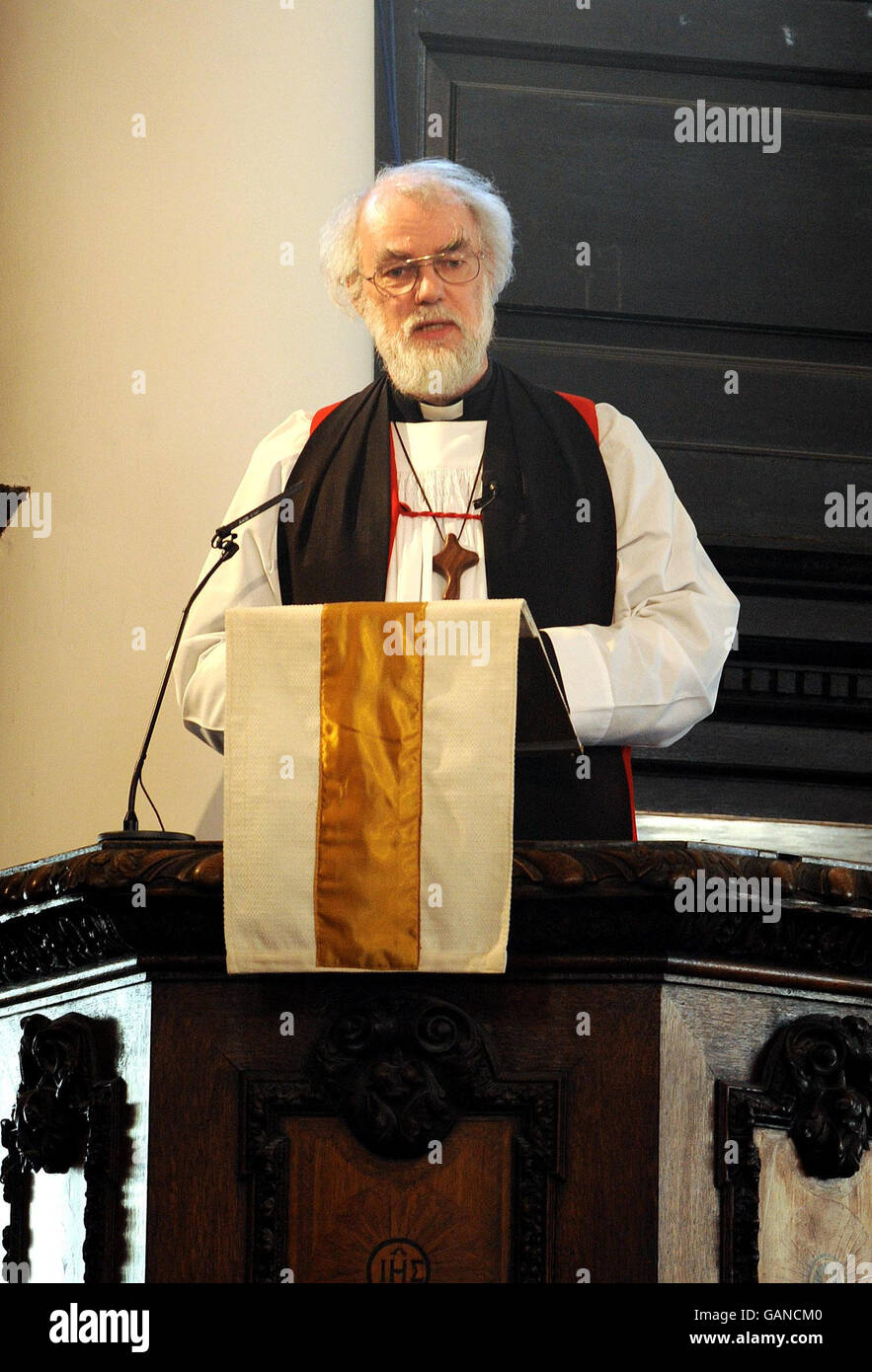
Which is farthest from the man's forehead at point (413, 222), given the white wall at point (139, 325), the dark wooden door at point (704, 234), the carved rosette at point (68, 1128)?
the carved rosette at point (68, 1128)

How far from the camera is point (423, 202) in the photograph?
2922 millimetres

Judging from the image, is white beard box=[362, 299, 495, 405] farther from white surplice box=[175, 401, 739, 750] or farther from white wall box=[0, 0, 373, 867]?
white wall box=[0, 0, 373, 867]

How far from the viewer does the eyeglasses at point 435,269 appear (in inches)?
114

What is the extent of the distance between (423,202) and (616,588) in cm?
73

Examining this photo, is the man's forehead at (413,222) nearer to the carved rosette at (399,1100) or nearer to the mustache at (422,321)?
the mustache at (422,321)

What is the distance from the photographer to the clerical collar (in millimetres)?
2998

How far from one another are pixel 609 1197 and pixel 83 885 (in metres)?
0.63

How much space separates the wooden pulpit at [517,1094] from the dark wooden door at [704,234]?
5.43ft

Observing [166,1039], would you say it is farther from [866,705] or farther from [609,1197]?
[866,705]

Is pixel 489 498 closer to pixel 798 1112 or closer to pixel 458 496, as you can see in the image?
pixel 458 496

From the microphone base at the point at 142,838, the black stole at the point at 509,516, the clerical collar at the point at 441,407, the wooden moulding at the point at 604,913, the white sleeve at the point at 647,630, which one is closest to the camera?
the wooden moulding at the point at 604,913

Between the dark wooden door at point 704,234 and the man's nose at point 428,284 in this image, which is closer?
the man's nose at point 428,284

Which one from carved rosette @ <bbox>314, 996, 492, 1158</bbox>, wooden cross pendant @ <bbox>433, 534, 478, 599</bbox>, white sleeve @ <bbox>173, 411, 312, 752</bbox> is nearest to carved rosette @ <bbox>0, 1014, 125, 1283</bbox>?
carved rosette @ <bbox>314, 996, 492, 1158</bbox>

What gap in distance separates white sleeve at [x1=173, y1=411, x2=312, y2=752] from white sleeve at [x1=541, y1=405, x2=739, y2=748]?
0.49m
